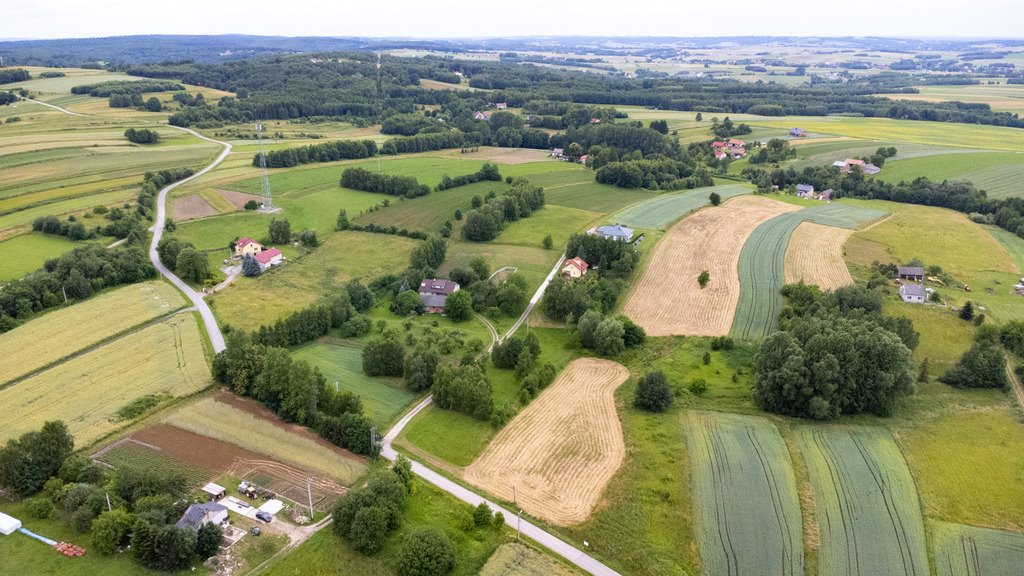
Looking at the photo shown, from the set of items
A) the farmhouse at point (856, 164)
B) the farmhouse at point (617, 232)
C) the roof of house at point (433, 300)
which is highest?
the farmhouse at point (856, 164)

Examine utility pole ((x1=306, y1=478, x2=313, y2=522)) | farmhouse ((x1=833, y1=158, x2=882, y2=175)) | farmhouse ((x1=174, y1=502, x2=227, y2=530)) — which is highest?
farmhouse ((x1=833, y1=158, x2=882, y2=175))

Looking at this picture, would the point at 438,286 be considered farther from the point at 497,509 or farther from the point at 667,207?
the point at 667,207

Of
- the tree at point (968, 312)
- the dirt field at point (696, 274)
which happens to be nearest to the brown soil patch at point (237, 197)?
the dirt field at point (696, 274)

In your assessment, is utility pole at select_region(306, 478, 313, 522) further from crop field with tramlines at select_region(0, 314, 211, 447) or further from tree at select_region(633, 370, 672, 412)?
tree at select_region(633, 370, 672, 412)

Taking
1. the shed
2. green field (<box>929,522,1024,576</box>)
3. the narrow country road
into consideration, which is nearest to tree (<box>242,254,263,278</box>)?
the narrow country road

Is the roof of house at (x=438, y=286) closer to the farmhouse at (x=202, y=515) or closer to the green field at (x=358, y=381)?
the green field at (x=358, y=381)

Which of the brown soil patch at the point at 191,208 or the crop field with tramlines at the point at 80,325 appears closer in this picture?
the crop field with tramlines at the point at 80,325

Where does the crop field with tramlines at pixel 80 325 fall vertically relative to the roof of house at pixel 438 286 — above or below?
below

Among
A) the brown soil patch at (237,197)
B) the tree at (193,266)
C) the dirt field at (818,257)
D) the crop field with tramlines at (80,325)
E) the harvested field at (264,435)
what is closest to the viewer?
the harvested field at (264,435)
